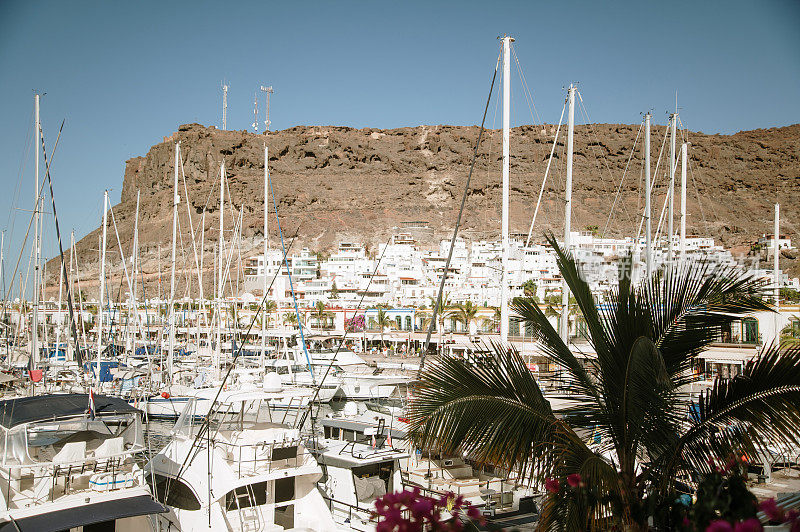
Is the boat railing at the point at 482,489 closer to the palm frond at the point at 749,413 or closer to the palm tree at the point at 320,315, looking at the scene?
the palm frond at the point at 749,413

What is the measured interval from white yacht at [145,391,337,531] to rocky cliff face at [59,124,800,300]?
11974 cm

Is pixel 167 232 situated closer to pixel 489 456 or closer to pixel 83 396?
pixel 83 396

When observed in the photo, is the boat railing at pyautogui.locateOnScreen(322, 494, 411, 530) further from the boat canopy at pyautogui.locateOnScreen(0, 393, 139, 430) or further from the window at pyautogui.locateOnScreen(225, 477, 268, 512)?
the boat canopy at pyautogui.locateOnScreen(0, 393, 139, 430)

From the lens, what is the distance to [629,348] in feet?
19.4

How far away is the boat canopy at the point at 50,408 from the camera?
37.5ft

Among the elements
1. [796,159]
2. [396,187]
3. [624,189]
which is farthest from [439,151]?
[796,159]

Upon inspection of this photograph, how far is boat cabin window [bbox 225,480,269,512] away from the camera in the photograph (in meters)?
10.2

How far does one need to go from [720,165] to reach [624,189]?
34.3 meters

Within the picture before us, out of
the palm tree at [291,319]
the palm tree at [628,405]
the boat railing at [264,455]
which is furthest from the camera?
the palm tree at [291,319]

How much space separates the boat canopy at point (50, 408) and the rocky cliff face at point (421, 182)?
11860 cm

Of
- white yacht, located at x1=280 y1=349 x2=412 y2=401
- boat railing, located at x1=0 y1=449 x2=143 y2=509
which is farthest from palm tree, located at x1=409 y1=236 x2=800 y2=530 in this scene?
white yacht, located at x1=280 y1=349 x2=412 y2=401

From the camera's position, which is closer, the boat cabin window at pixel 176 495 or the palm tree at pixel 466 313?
the boat cabin window at pixel 176 495

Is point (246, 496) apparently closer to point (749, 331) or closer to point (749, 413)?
point (749, 413)

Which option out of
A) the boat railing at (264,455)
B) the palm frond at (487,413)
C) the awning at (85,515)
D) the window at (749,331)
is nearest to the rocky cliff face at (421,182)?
the window at (749,331)
